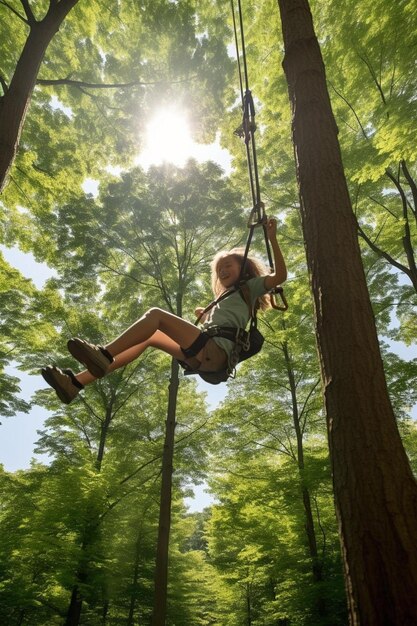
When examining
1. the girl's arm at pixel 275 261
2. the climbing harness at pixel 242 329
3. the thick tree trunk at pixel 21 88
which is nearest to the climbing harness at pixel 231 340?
the climbing harness at pixel 242 329

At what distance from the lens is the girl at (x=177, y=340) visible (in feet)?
9.38

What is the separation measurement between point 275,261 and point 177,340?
1.04m

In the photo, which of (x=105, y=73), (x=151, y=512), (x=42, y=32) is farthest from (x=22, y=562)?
(x=105, y=73)

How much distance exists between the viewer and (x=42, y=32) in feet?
19.0

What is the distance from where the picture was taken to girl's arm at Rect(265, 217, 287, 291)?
3218 millimetres

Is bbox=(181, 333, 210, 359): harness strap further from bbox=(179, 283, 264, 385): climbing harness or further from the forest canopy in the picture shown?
the forest canopy

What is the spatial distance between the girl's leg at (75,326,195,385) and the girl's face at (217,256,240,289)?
2.71ft

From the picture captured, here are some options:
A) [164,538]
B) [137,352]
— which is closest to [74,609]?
[164,538]

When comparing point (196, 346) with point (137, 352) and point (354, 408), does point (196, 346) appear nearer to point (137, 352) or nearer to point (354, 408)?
point (137, 352)

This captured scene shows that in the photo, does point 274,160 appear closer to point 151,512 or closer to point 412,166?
point 412,166

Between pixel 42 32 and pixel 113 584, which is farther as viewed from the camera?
pixel 113 584

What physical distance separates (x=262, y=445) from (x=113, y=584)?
5549 millimetres

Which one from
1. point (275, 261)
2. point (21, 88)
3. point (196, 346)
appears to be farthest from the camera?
point (21, 88)

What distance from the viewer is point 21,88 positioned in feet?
17.6
